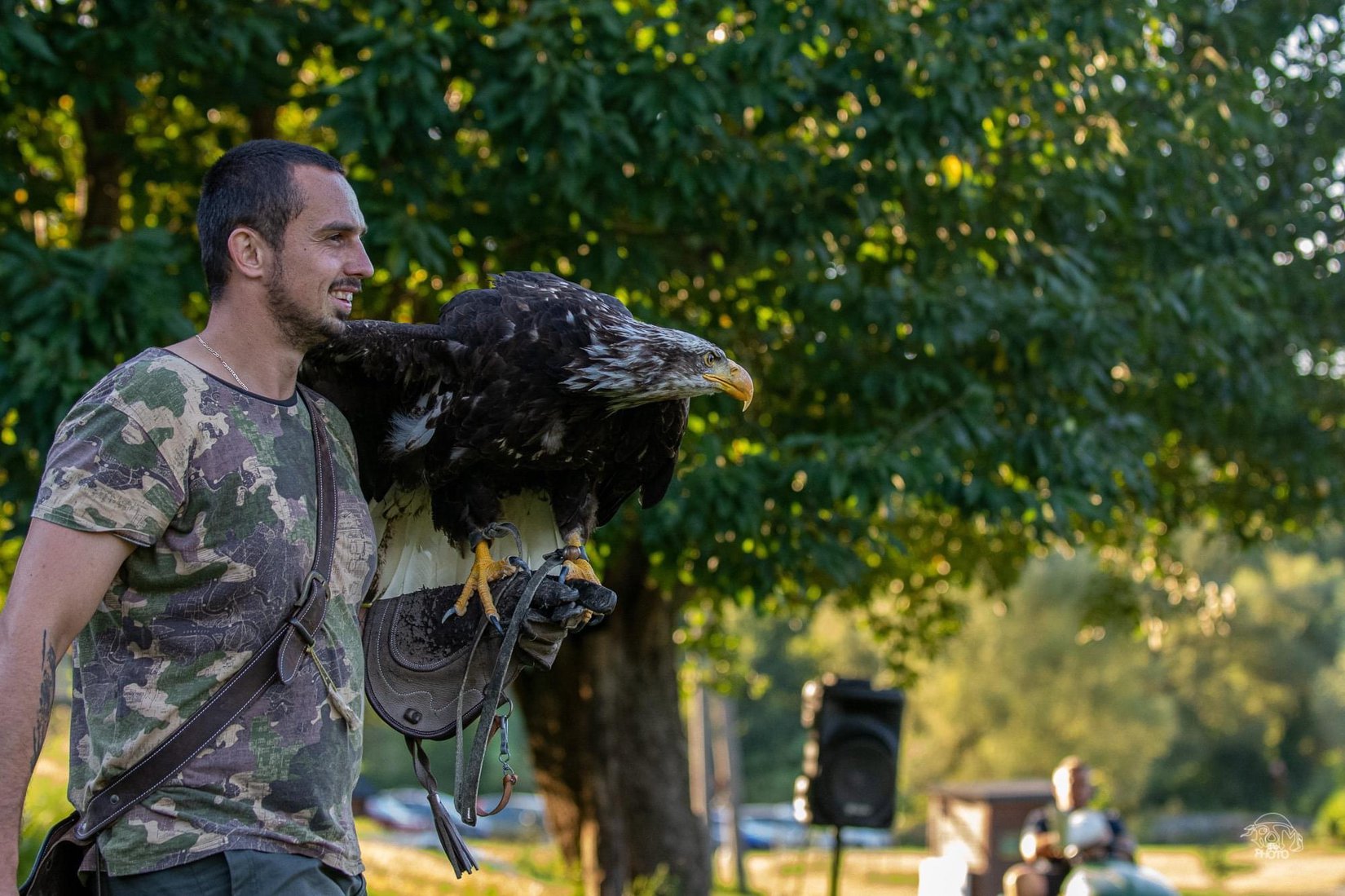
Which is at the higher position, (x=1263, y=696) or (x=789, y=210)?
(x=789, y=210)

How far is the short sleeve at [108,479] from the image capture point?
1.77 meters

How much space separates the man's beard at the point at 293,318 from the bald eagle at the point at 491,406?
75 centimetres

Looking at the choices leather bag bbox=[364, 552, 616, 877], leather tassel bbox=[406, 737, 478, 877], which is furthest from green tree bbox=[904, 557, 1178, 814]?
leather tassel bbox=[406, 737, 478, 877]

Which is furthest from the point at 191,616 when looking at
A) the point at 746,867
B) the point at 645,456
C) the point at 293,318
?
the point at 746,867

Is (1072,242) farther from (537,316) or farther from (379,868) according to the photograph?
(379,868)

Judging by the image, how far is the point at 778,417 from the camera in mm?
7074

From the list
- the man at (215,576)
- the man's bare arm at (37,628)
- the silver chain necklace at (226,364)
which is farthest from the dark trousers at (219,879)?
the silver chain necklace at (226,364)

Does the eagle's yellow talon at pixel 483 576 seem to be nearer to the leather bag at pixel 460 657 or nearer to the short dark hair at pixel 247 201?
the leather bag at pixel 460 657

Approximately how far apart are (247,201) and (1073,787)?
7.38 meters

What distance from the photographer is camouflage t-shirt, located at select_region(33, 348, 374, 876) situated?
1.80m

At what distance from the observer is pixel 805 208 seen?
6.11m

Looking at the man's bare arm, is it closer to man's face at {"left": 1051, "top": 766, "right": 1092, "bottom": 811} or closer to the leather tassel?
the leather tassel
